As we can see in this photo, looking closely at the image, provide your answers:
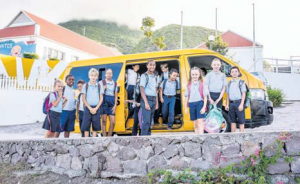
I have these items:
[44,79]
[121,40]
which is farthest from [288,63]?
[121,40]

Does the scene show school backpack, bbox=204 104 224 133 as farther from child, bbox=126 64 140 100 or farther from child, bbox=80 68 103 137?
child, bbox=80 68 103 137

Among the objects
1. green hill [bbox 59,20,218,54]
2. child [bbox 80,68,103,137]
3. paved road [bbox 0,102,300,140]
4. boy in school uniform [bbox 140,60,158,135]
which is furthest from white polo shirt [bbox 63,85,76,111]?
green hill [bbox 59,20,218,54]

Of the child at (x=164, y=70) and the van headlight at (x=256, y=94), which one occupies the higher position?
the child at (x=164, y=70)

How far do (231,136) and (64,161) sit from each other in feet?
9.74

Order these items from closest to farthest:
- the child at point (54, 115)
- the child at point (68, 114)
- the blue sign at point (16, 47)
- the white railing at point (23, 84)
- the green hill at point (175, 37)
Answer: the child at point (54, 115) < the child at point (68, 114) < the white railing at point (23, 84) < the blue sign at point (16, 47) < the green hill at point (175, 37)

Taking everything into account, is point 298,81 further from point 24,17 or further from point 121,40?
point 121,40

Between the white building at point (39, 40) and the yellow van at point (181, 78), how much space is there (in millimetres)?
21720

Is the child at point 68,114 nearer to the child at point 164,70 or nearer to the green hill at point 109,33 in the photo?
the child at point 164,70

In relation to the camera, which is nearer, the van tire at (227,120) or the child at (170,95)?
the van tire at (227,120)

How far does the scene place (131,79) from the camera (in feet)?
19.6

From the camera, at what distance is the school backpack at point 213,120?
4676 millimetres

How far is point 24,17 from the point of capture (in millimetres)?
28516

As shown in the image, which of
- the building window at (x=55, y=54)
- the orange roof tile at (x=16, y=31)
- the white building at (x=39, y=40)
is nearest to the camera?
the white building at (x=39, y=40)

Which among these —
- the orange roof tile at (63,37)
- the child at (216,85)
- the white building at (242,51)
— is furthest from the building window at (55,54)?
the child at (216,85)
